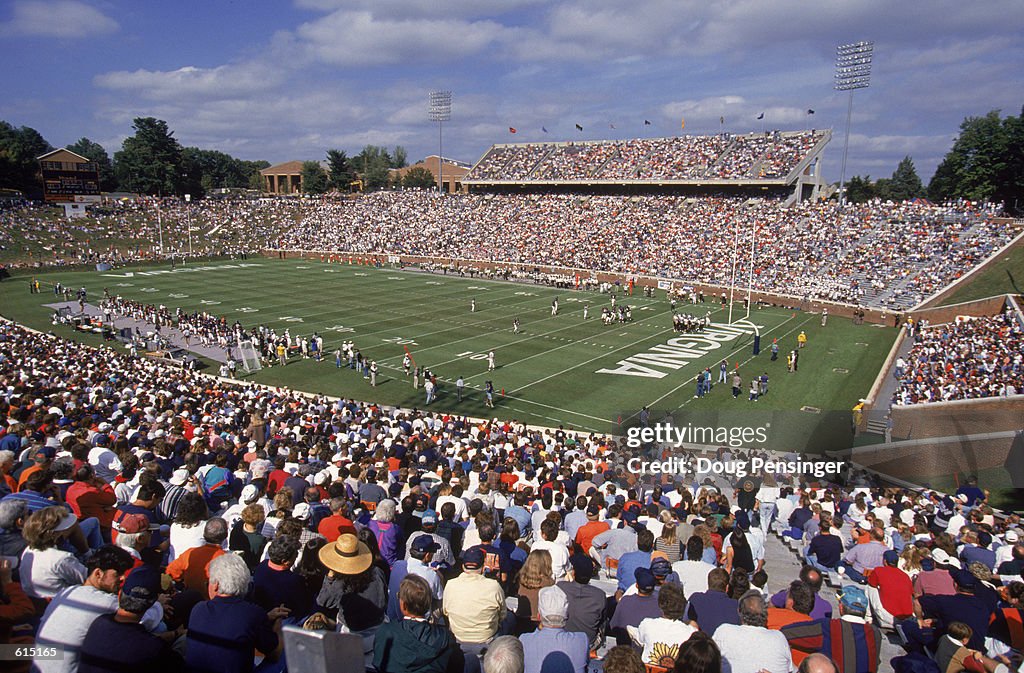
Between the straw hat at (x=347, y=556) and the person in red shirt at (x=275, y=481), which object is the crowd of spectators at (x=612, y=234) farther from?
the straw hat at (x=347, y=556)

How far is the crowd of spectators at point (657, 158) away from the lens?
72.6 m

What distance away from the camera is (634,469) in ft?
52.0

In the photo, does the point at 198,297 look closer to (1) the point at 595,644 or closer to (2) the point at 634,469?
(2) the point at 634,469

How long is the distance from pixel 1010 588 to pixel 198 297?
5238 centimetres

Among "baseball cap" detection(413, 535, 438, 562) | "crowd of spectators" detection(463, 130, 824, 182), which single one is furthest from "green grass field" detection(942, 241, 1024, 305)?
"baseball cap" detection(413, 535, 438, 562)

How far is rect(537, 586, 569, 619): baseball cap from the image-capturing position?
4.82m

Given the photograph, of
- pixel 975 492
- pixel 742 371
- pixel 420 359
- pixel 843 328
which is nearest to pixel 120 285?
pixel 420 359

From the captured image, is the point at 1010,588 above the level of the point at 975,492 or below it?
above

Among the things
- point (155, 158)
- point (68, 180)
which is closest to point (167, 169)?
point (155, 158)

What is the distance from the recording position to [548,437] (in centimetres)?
1962

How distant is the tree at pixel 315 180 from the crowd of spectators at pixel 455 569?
110m

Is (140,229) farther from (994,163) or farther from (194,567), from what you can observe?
(994,163)

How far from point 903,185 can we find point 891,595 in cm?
13278

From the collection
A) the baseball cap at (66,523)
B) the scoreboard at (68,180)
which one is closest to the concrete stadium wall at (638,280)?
the scoreboard at (68,180)
